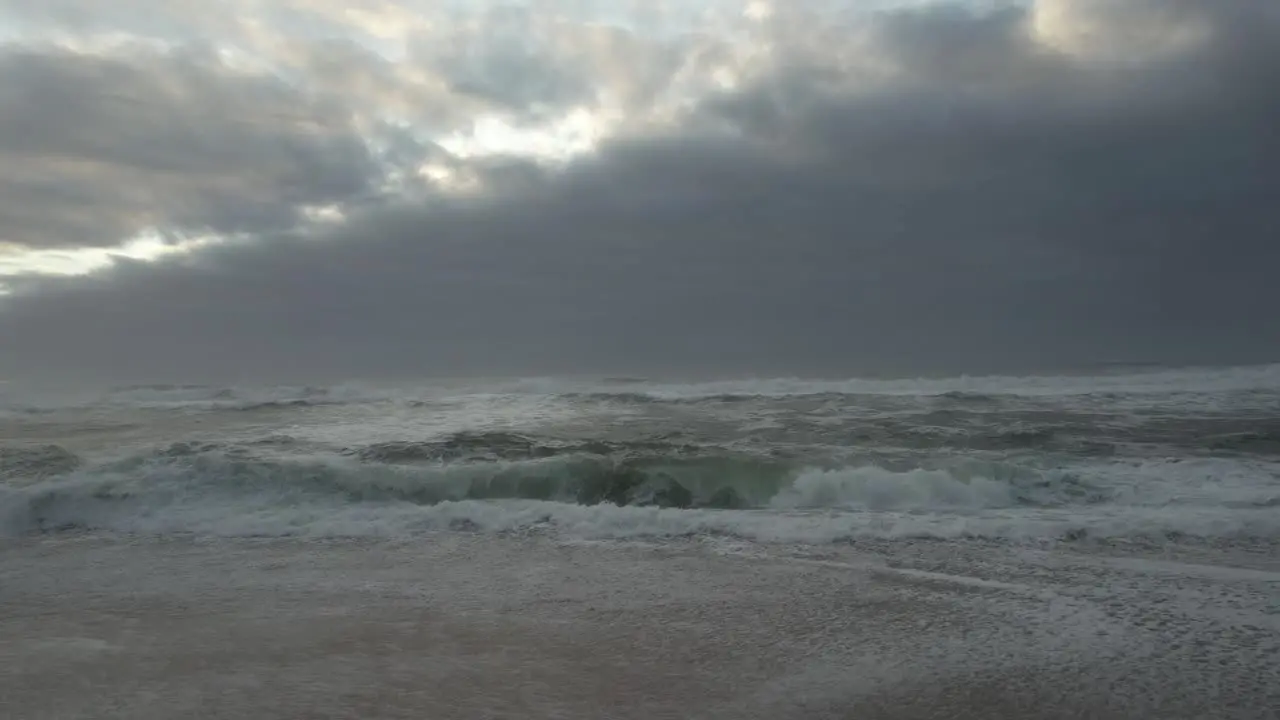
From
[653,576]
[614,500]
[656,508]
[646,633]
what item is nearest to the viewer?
[646,633]

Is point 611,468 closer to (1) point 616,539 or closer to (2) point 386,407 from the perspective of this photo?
(1) point 616,539

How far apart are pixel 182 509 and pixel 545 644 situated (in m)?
5.61

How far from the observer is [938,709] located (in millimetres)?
3193

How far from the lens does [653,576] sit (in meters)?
5.35

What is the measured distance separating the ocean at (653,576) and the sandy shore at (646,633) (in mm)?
23

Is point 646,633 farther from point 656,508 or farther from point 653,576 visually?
point 656,508

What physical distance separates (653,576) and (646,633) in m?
1.19

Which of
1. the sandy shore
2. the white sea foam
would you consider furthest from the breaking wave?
the sandy shore

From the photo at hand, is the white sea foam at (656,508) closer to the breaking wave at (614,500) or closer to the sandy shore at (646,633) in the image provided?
the breaking wave at (614,500)

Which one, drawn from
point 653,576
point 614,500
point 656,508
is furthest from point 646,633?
point 614,500

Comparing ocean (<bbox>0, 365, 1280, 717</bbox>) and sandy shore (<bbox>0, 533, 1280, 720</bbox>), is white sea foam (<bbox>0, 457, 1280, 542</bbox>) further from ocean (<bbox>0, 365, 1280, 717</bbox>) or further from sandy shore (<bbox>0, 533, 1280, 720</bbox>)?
sandy shore (<bbox>0, 533, 1280, 720</bbox>)

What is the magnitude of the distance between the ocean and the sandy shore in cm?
2

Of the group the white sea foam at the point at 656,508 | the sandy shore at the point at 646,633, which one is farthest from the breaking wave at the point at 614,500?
the sandy shore at the point at 646,633

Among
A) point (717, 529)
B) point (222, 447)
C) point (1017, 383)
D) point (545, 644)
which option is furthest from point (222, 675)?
point (1017, 383)
